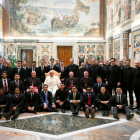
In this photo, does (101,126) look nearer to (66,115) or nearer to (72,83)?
(66,115)

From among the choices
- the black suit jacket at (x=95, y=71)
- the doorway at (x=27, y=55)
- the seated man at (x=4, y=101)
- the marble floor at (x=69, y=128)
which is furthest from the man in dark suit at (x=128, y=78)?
the doorway at (x=27, y=55)

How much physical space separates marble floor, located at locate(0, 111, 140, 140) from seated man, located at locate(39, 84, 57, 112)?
0.55 metres

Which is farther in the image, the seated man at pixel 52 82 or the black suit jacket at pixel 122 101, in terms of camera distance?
the seated man at pixel 52 82

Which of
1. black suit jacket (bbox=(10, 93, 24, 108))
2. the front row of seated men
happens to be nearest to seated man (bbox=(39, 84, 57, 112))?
the front row of seated men

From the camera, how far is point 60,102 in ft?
20.4

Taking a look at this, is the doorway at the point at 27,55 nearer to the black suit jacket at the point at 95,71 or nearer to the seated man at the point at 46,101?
the black suit jacket at the point at 95,71

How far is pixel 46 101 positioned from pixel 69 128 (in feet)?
6.81

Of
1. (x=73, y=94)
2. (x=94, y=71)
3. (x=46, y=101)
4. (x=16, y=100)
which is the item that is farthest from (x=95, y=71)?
(x=16, y=100)

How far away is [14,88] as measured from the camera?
20.8 ft

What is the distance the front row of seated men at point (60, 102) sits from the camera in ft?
18.5

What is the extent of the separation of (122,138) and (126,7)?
8.47m

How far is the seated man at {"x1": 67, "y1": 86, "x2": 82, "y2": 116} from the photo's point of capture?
5.75m

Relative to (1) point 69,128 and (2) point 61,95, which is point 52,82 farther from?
(1) point 69,128

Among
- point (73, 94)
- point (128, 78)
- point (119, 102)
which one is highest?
point (128, 78)
